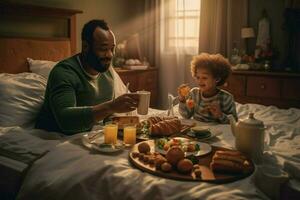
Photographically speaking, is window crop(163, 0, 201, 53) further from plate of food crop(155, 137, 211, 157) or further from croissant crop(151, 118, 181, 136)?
plate of food crop(155, 137, 211, 157)

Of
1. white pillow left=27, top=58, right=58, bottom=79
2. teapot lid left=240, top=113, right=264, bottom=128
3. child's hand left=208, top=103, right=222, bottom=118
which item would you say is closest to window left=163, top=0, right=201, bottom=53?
white pillow left=27, top=58, right=58, bottom=79

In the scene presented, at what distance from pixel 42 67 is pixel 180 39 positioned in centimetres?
240

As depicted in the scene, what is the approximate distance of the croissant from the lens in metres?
1.69

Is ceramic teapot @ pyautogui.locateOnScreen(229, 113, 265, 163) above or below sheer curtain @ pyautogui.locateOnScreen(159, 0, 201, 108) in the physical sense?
below

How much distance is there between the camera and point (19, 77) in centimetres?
237

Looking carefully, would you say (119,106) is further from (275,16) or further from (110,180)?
(275,16)

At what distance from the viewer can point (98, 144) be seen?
5.01ft

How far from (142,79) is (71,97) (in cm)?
247

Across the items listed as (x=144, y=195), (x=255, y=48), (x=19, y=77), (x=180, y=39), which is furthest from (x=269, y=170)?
(x=180, y=39)

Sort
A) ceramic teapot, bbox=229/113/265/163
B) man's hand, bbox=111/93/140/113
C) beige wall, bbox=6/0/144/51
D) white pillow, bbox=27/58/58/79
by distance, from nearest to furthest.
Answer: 1. ceramic teapot, bbox=229/113/265/163
2. man's hand, bbox=111/93/140/113
3. white pillow, bbox=27/58/58/79
4. beige wall, bbox=6/0/144/51

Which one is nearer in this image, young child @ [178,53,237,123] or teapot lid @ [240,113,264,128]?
teapot lid @ [240,113,264,128]

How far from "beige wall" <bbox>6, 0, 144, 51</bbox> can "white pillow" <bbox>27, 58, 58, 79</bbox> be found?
72 centimetres

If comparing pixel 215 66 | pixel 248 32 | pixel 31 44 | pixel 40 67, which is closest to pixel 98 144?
pixel 215 66

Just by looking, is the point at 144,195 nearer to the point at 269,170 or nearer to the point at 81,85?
the point at 269,170
